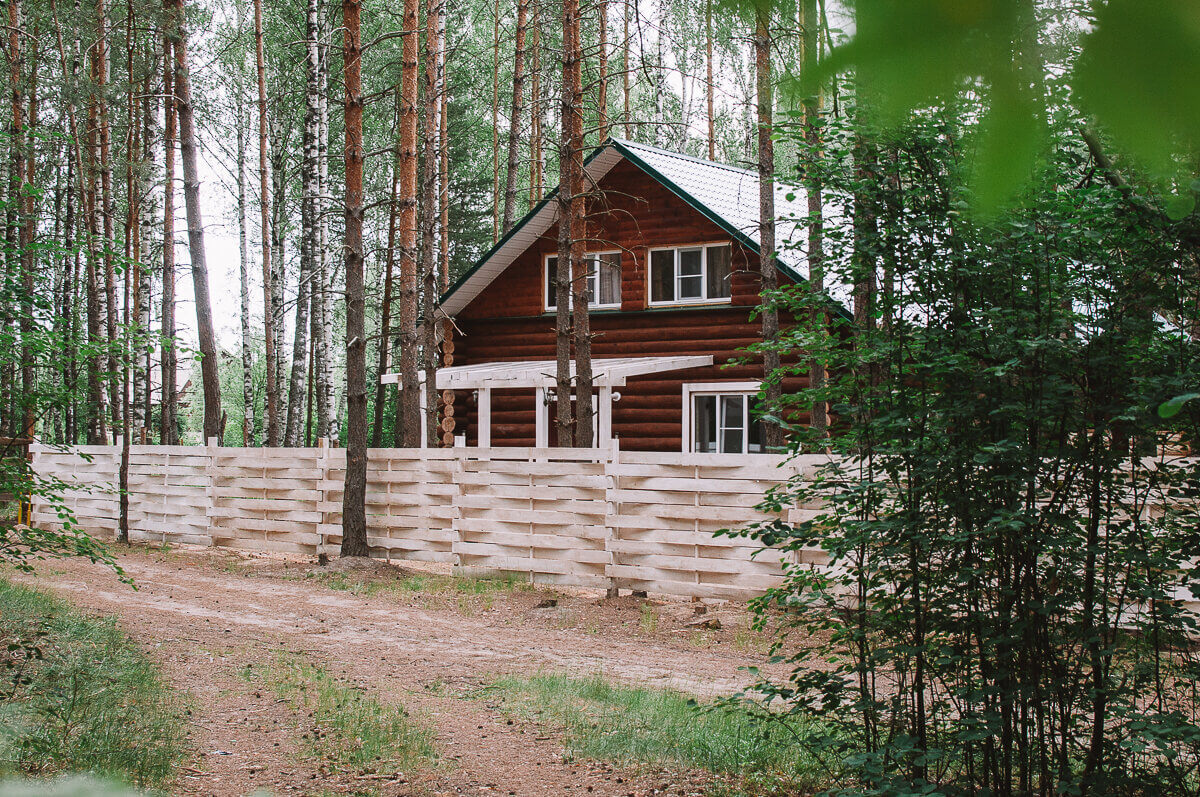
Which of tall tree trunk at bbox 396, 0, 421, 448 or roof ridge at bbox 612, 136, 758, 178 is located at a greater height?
roof ridge at bbox 612, 136, 758, 178

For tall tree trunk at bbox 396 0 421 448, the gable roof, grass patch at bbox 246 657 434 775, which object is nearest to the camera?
grass patch at bbox 246 657 434 775

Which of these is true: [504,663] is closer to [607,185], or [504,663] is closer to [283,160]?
[607,185]

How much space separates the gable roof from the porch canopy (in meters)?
1.89

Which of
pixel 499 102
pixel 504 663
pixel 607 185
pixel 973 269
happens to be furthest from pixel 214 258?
pixel 973 269

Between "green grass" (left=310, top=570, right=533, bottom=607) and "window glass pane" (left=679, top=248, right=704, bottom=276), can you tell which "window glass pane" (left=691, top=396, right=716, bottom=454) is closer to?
"window glass pane" (left=679, top=248, right=704, bottom=276)

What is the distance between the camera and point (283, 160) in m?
28.0

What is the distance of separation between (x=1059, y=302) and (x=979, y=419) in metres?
0.54

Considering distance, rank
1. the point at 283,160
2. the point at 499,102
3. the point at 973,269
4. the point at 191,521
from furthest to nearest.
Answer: the point at 499,102
the point at 283,160
the point at 191,521
the point at 973,269

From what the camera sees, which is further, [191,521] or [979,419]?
[191,521]

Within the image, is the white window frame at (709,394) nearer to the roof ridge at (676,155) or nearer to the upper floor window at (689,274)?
the upper floor window at (689,274)

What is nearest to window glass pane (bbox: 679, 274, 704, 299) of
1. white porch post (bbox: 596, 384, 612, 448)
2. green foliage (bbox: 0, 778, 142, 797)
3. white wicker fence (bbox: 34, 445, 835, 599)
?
white porch post (bbox: 596, 384, 612, 448)

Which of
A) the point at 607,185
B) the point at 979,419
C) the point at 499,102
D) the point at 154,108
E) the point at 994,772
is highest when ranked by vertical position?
the point at 499,102

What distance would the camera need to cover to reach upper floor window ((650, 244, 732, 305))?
17.1m

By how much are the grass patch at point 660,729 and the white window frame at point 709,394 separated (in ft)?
32.3
